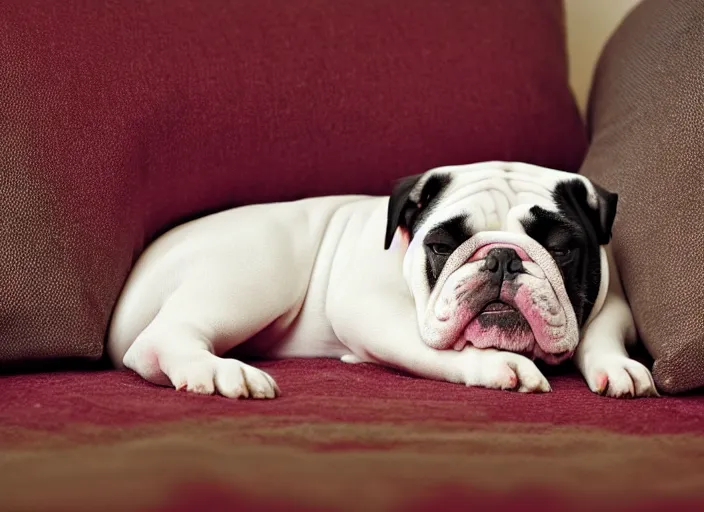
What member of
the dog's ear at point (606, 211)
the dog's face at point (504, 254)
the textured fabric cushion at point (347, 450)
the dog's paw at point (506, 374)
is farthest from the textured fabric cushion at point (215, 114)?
the dog's paw at point (506, 374)

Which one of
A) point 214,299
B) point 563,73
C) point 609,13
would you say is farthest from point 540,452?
point 609,13

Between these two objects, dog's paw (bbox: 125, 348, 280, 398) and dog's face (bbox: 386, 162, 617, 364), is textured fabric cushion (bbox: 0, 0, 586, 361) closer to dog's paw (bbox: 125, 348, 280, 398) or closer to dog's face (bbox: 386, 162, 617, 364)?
dog's paw (bbox: 125, 348, 280, 398)

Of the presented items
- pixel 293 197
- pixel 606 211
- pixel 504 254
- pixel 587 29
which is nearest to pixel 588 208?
pixel 606 211

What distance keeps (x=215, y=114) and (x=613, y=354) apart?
83cm

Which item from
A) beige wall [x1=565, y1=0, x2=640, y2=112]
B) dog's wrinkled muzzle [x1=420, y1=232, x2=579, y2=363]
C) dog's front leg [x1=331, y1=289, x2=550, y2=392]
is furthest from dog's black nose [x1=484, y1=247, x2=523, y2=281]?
beige wall [x1=565, y1=0, x2=640, y2=112]

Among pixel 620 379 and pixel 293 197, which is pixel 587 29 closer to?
pixel 293 197

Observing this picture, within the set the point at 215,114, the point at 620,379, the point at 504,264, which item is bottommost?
the point at 620,379

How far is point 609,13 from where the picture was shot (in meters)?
2.49

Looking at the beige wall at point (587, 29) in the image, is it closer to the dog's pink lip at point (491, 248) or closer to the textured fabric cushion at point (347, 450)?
the dog's pink lip at point (491, 248)

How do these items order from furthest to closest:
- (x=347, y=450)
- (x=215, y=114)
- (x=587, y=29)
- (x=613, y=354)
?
(x=587, y=29) < (x=215, y=114) < (x=613, y=354) < (x=347, y=450)

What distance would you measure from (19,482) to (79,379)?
50 cm

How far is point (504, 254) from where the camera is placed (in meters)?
1.39

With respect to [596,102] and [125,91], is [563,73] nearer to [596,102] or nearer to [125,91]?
[596,102]

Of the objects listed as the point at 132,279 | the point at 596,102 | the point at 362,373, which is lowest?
the point at 362,373
